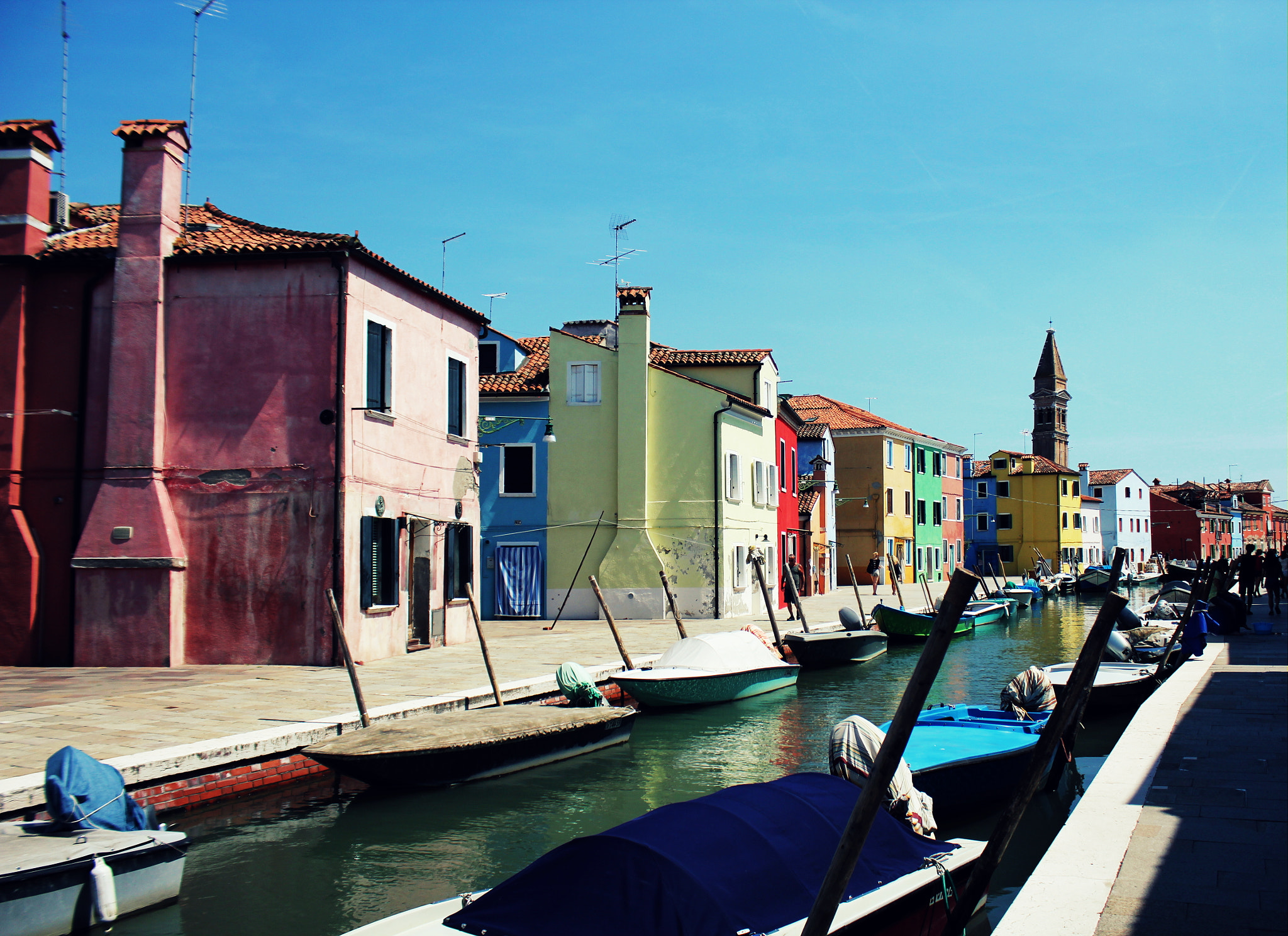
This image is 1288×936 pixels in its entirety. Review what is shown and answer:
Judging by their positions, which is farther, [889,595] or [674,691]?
[889,595]

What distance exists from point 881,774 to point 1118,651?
1733cm

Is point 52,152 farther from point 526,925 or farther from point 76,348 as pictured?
point 526,925

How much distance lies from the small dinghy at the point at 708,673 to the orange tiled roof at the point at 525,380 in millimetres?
13319

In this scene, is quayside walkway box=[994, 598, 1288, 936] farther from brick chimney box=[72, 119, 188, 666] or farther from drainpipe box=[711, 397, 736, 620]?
drainpipe box=[711, 397, 736, 620]

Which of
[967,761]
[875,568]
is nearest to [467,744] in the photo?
[967,761]

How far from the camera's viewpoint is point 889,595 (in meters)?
43.0

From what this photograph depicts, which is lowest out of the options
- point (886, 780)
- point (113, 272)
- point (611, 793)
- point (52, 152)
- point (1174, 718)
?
point (611, 793)

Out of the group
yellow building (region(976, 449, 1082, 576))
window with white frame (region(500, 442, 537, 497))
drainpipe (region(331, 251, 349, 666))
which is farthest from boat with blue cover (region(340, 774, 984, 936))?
yellow building (region(976, 449, 1082, 576))

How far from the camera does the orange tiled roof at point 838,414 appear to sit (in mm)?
52875

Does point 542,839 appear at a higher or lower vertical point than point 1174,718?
lower

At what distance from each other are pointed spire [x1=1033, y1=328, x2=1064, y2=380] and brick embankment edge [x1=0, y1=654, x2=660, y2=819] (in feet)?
299

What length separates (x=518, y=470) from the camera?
99.3 ft

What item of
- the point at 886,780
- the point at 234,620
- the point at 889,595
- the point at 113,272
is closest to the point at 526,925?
the point at 886,780

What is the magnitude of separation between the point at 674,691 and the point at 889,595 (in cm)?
2794
